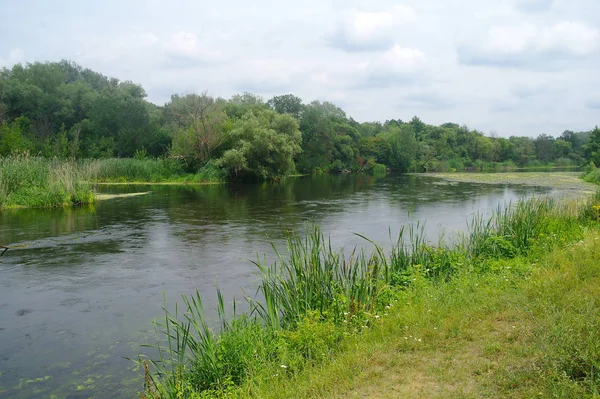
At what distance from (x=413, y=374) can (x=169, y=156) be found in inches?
1721

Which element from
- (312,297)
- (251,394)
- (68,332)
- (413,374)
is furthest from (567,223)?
(68,332)

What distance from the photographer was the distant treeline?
43562 mm

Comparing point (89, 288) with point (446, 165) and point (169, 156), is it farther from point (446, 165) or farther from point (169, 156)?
point (446, 165)

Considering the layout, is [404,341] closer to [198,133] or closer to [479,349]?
[479,349]

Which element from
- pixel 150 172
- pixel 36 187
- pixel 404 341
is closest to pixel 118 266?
pixel 404 341

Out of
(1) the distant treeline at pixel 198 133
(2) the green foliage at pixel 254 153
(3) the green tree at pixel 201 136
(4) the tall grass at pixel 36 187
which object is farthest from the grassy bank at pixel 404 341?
(3) the green tree at pixel 201 136

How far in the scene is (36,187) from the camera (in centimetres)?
2272

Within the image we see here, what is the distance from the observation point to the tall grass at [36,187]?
71.6 ft

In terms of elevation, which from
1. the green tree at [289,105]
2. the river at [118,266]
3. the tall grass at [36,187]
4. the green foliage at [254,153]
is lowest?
the river at [118,266]

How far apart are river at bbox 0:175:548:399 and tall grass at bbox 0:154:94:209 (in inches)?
40.3

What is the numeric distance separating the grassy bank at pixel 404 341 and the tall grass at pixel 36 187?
17.6 m

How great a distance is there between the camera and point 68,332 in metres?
7.69

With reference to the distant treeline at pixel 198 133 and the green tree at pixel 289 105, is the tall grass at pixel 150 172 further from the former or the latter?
the green tree at pixel 289 105

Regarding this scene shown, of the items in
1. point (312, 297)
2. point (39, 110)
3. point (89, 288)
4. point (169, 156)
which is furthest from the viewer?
point (39, 110)
